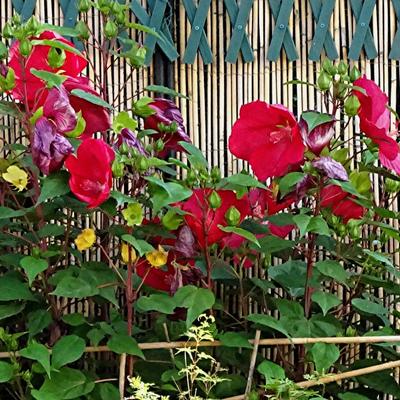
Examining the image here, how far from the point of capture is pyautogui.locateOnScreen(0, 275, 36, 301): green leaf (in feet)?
3.87

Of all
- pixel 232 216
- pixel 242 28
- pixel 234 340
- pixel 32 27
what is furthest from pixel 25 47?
pixel 242 28

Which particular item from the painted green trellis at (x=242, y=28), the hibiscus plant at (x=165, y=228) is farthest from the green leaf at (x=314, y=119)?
the painted green trellis at (x=242, y=28)

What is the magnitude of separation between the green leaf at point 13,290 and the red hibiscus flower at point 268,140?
1.23 feet

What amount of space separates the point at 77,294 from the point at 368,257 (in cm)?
49

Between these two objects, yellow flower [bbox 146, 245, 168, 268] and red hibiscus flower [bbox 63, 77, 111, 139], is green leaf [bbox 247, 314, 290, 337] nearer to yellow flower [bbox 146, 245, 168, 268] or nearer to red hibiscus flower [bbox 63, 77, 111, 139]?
yellow flower [bbox 146, 245, 168, 268]

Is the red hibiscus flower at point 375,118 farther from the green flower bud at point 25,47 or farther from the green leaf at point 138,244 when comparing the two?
the green flower bud at point 25,47

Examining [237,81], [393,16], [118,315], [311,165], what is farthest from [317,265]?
[393,16]

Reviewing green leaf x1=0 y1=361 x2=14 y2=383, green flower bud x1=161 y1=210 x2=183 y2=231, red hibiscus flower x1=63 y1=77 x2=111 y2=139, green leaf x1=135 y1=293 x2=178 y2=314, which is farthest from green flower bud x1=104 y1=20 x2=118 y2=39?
green leaf x1=0 y1=361 x2=14 y2=383

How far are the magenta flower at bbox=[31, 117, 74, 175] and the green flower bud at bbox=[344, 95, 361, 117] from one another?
0.39 m

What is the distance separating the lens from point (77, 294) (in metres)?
1.14

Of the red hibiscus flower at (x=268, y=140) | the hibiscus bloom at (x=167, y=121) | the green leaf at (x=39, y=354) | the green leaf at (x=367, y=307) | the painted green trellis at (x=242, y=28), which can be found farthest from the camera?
the painted green trellis at (x=242, y=28)

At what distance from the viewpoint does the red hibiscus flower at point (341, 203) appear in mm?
1263

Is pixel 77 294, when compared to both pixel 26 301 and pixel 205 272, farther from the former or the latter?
pixel 205 272

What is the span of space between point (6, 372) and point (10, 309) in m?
0.10
